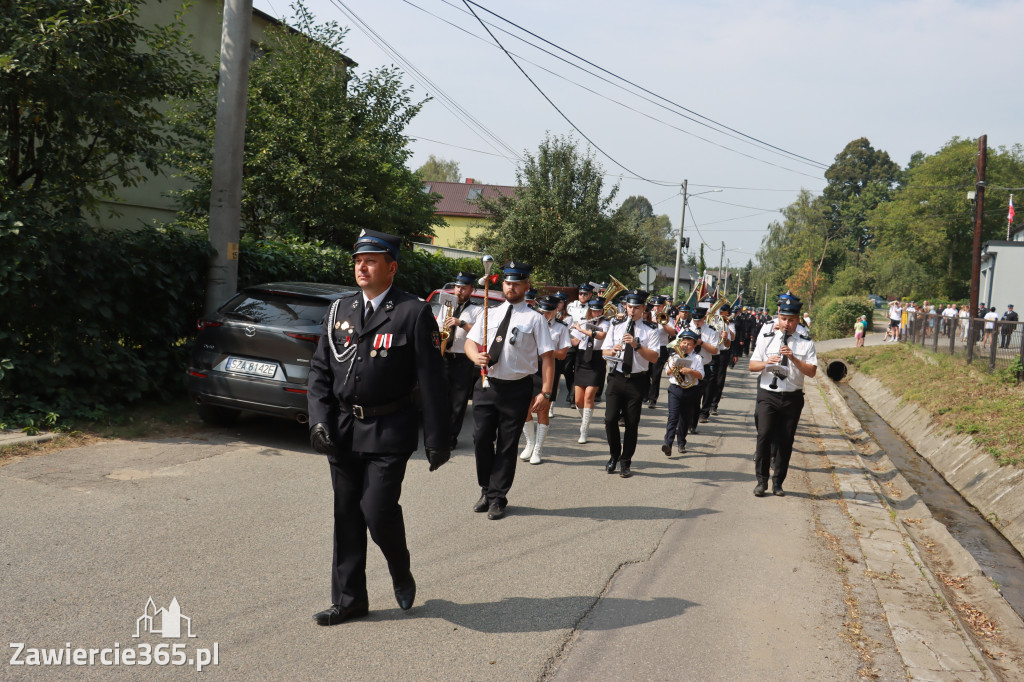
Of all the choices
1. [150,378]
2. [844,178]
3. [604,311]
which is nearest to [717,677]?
[150,378]

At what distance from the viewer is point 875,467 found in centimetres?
1091

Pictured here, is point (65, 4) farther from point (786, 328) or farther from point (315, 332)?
point (786, 328)

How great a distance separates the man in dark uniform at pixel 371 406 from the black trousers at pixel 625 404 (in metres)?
4.35

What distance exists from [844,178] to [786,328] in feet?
338

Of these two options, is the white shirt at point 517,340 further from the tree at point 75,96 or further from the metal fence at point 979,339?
the metal fence at point 979,339

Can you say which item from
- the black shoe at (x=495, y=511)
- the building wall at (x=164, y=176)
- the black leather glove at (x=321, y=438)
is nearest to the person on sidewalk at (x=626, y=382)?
the black shoe at (x=495, y=511)

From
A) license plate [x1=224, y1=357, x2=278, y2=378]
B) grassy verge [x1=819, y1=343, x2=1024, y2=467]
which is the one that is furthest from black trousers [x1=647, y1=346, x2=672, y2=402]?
license plate [x1=224, y1=357, x2=278, y2=378]

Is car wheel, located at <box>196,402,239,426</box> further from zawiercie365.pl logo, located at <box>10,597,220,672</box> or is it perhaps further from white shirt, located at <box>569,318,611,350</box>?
zawiercie365.pl logo, located at <box>10,597,220,672</box>

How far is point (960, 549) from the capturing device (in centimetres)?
677

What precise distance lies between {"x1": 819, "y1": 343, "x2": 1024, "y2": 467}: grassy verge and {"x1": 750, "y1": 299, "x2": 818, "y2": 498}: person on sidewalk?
3.72 m

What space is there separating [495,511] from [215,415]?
3869mm

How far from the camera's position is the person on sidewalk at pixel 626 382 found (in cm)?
837

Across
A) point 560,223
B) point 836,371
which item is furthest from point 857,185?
point 836,371

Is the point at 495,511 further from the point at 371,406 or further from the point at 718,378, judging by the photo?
the point at 718,378
